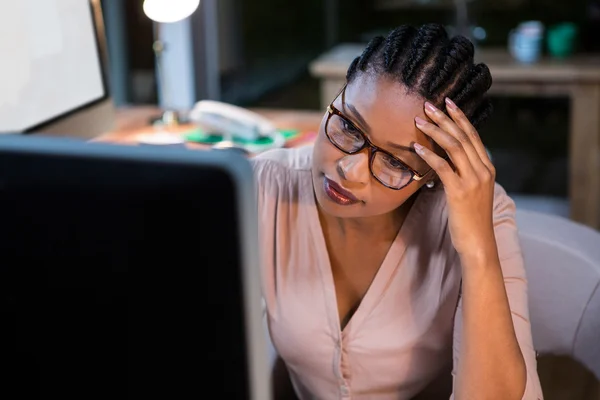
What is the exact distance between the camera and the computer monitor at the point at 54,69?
132 cm

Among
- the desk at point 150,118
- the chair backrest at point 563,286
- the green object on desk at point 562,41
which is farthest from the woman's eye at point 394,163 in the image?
the green object on desk at point 562,41

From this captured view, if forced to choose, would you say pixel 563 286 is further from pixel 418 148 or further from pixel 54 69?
pixel 54 69

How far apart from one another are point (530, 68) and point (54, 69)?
2.22 m

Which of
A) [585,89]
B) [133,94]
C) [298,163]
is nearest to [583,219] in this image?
[585,89]

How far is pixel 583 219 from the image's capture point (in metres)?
3.21

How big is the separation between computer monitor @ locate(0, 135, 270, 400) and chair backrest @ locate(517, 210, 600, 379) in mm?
897

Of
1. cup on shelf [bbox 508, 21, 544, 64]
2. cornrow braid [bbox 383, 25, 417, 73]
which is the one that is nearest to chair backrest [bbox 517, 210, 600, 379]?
cornrow braid [bbox 383, 25, 417, 73]

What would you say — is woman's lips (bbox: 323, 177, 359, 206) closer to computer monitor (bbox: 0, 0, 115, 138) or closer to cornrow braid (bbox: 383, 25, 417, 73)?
cornrow braid (bbox: 383, 25, 417, 73)

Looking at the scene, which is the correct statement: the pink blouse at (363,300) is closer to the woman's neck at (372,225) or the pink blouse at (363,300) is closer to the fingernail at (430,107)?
the woman's neck at (372,225)

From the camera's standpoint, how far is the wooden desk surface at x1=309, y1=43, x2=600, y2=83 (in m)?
3.07

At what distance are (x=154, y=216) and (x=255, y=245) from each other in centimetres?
6

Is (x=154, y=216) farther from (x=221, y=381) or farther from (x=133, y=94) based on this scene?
(x=133, y=94)

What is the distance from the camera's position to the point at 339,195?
3.34ft

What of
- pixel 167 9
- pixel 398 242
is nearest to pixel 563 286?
pixel 398 242
